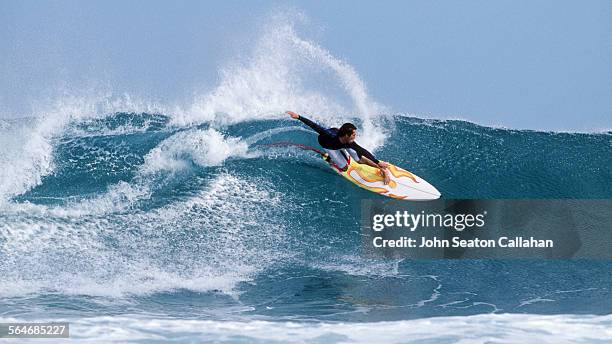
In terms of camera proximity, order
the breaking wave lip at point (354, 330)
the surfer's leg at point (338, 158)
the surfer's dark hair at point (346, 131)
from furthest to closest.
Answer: the surfer's leg at point (338, 158)
the surfer's dark hair at point (346, 131)
the breaking wave lip at point (354, 330)

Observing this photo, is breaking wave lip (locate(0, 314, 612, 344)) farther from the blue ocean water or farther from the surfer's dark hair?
the surfer's dark hair

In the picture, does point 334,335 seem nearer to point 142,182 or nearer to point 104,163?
point 142,182

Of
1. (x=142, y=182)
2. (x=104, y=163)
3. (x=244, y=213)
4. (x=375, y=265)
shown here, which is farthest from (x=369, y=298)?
(x=104, y=163)

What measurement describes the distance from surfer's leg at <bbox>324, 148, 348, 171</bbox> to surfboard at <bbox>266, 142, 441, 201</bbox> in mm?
58

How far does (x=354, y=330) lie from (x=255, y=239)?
1.67 meters

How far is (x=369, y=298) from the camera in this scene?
485cm

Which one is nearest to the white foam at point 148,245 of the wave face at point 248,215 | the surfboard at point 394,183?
the wave face at point 248,215

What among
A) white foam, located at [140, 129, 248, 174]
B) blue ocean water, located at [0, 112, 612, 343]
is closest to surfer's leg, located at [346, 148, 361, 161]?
blue ocean water, located at [0, 112, 612, 343]

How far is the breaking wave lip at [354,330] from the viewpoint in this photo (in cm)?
405

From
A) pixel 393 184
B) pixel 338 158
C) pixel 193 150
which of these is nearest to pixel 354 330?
pixel 393 184

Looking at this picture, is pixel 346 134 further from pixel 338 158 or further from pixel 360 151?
pixel 338 158

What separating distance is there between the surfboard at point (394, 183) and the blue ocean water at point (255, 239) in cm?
21

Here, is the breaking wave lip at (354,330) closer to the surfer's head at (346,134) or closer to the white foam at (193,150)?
the surfer's head at (346,134)

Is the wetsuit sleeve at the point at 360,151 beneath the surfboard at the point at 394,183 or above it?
above
